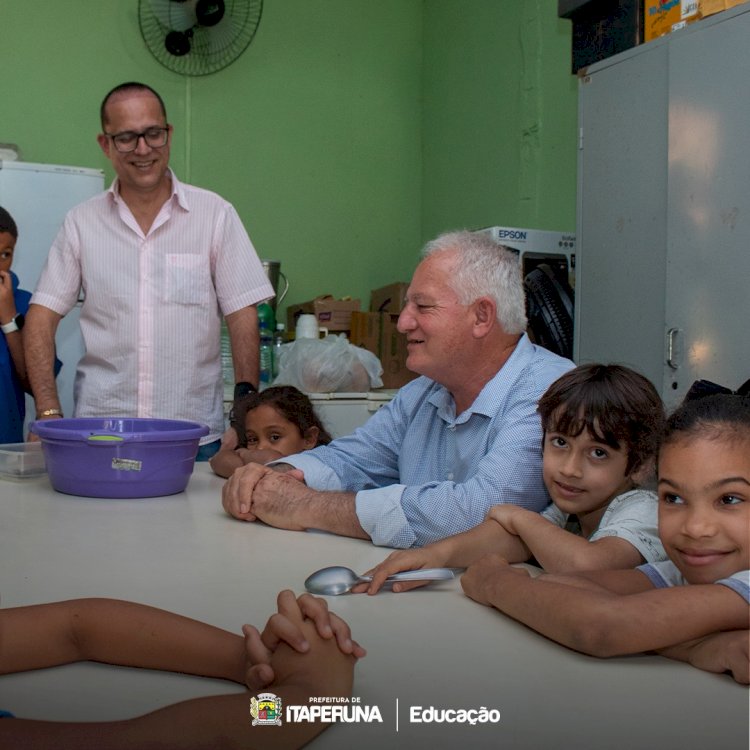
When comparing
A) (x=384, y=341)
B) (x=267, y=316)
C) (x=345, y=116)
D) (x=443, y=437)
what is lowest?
(x=443, y=437)

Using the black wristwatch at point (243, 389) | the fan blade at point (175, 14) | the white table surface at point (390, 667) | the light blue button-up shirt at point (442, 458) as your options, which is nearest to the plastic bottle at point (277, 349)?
the black wristwatch at point (243, 389)

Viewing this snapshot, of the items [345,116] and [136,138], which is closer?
[136,138]

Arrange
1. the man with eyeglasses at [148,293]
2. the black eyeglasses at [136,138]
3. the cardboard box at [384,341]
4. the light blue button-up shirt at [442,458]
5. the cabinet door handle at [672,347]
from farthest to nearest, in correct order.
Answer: the cardboard box at [384,341] → the cabinet door handle at [672,347] → the man with eyeglasses at [148,293] → the black eyeglasses at [136,138] → the light blue button-up shirt at [442,458]

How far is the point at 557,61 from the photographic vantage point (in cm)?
375

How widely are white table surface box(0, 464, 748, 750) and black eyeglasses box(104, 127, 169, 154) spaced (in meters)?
1.26

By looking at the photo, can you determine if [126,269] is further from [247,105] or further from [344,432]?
[247,105]

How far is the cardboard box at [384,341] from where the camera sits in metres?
3.94

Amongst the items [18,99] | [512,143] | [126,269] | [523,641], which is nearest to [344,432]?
[126,269]

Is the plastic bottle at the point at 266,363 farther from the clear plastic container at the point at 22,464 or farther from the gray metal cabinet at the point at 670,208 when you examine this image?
the clear plastic container at the point at 22,464

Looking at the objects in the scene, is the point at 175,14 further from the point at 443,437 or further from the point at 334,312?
the point at 443,437

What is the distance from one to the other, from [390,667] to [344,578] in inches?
9.6

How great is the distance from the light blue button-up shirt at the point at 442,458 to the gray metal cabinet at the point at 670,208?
3.55ft

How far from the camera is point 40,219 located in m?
3.49

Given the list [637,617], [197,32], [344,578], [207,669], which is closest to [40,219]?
[197,32]
